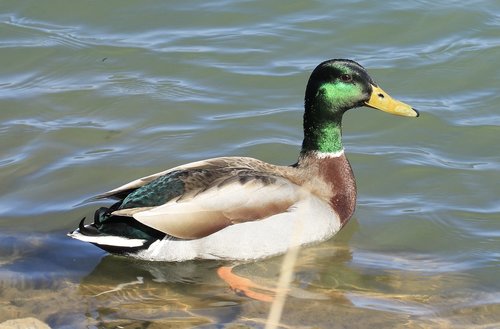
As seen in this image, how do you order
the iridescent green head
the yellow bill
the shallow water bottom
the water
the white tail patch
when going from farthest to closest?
the yellow bill → the iridescent green head → the white tail patch → the water → the shallow water bottom

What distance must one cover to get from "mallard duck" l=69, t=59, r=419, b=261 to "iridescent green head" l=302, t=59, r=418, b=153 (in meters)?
0.07

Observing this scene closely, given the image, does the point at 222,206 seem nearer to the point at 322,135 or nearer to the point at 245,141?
the point at 322,135

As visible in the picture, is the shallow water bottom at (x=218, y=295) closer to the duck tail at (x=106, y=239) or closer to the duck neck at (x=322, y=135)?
the duck tail at (x=106, y=239)

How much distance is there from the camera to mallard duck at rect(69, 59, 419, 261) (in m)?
6.29

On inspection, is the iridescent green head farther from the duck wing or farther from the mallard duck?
the duck wing

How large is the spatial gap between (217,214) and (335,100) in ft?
4.88

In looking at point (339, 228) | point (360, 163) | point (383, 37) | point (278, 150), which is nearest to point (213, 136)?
point (278, 150)

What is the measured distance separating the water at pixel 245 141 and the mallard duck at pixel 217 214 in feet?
0.65

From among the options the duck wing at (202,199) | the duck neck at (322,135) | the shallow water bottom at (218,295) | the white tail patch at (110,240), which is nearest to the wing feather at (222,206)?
the duck wing at (202,199)

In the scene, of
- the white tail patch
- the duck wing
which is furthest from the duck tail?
the duck wing

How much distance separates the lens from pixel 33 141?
8.44 meters

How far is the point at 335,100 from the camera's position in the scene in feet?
23.8

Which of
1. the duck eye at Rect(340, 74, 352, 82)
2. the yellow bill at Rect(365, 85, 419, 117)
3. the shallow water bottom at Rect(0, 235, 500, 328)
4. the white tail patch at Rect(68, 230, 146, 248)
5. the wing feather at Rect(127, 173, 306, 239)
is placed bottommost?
the shallow water bottom at Rect(0, 235, 500, 328)

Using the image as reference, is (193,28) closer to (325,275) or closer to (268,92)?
(268,92)
